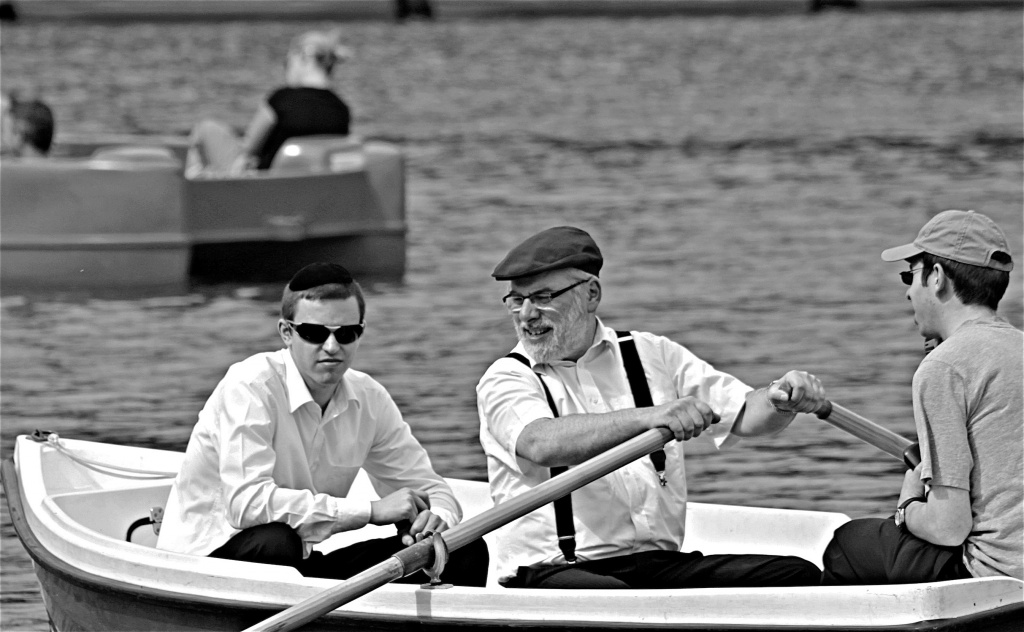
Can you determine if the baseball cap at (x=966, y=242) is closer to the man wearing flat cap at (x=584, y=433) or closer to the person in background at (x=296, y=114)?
the man wearing flat cap at (x=584, y=433)

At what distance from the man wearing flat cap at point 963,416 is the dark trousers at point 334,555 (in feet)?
4.38

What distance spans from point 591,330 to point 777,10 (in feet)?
160

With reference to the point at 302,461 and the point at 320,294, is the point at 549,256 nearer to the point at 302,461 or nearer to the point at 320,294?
the point at 320,294

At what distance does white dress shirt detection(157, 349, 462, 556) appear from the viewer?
5.40 m

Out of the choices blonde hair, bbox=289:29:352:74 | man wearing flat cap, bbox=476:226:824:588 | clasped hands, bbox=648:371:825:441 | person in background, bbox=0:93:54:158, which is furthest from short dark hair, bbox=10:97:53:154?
clasped hands, bbox=648:371:825:441

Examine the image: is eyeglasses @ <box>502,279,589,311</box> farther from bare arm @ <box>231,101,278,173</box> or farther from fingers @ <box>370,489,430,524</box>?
bare arm @ <box>231,101,278,173</box>

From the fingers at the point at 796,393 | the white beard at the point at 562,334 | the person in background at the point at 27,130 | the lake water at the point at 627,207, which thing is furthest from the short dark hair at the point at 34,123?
the fingers at the point at 796,393

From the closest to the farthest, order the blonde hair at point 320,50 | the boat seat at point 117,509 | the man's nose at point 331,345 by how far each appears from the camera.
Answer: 1. the man's nose at point 331,345
2. the boat seat at point 117,509
3. the blonde hair at point 320,50

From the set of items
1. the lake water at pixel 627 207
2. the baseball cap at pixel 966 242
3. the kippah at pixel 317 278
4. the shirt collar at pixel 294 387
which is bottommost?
the lake water at pixel 627 207

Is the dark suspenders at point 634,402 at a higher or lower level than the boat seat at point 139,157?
higher

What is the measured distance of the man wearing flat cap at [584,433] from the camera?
5.12 m

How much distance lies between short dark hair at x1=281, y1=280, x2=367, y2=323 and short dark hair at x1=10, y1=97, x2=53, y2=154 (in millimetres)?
8208

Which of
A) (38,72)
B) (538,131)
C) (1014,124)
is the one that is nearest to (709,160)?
(538,131)

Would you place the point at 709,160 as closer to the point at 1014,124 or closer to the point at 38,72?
the point at 1014,124
